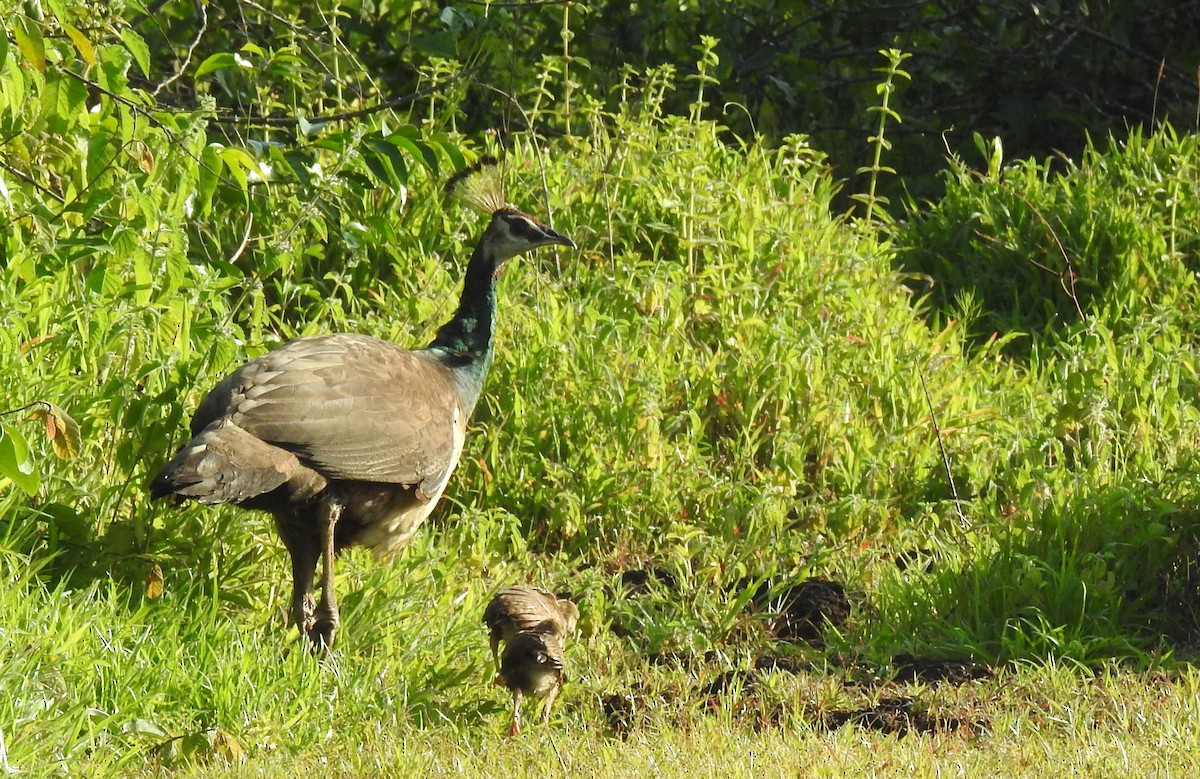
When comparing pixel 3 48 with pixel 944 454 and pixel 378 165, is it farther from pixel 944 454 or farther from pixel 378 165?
pixel 944 454

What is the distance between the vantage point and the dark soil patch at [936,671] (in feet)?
16.7

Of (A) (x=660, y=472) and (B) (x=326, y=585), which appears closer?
(B) (x=326, y=585)

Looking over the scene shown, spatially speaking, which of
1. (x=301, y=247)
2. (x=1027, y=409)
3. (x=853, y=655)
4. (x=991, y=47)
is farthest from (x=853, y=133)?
(x=853, y=655)

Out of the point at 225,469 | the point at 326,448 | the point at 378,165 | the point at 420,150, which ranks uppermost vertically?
the point at 420,150

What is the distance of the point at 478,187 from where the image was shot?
21.2 ft

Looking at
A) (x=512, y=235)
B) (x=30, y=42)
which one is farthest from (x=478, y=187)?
(x=30, y=42)

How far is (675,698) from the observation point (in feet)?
16.4

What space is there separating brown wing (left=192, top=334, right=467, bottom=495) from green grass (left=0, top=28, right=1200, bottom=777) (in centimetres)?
39

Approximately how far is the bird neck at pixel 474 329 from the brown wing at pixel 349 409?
0.26 m

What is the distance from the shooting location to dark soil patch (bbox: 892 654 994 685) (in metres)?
5.09

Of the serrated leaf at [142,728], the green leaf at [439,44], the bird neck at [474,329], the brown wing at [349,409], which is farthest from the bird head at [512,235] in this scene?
the serrated leaf at [142,728]

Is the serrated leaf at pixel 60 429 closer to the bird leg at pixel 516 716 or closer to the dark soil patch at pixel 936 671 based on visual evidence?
the bird leg at pixel 516 716

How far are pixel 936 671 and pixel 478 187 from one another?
2695 mm

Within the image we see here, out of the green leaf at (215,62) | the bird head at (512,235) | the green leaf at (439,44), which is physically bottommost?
the bird head at (512,235)
